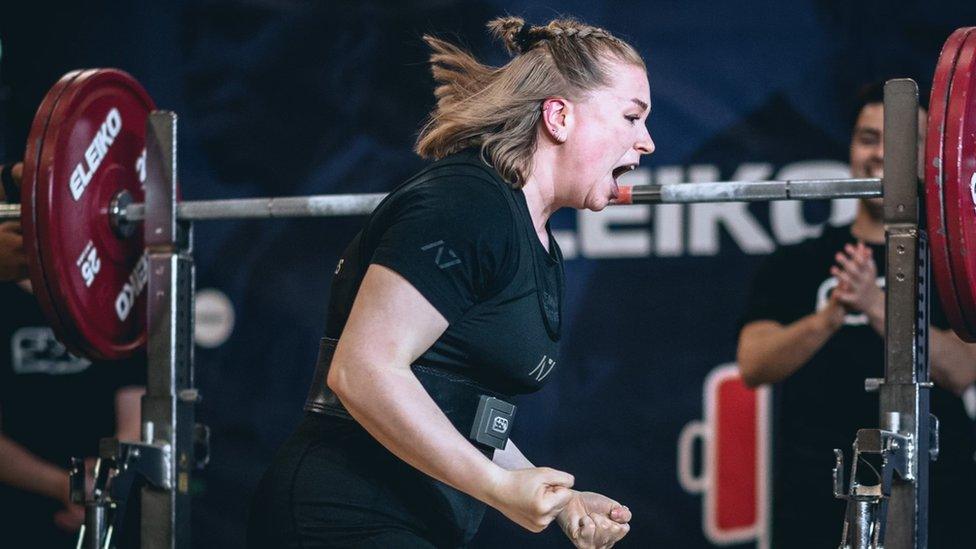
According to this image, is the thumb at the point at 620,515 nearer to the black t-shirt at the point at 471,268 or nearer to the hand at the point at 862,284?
the black t-shirt at the point at 471,268

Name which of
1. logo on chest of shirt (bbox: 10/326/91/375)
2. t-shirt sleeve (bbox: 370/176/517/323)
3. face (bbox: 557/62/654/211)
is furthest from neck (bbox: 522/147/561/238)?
logo on chest of shirt (bbox: 10/326/91/375)

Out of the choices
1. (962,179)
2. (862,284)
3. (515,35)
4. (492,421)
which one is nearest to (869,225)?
(862,284)

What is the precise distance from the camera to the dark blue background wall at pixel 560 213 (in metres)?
3.47

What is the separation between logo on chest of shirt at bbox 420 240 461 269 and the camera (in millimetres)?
1538

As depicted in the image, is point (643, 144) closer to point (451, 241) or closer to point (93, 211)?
Result: point (451, 241)

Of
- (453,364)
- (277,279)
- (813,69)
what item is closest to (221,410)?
(277,279)

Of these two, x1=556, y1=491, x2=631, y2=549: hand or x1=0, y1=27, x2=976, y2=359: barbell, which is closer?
x1=556, y1=491, x2=631, y2=549: hand

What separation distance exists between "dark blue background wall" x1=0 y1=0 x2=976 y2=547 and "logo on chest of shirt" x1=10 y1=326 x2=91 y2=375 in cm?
52

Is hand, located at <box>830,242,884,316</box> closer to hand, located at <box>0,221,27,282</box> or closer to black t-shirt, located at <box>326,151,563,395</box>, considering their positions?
black t-shirt, located at <box>326,151,563,395</box>

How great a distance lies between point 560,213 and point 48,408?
5.48 feet

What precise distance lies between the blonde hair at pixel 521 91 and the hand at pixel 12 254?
50.5 inches

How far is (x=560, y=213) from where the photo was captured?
3.70m

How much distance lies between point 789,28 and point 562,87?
6.27 ft

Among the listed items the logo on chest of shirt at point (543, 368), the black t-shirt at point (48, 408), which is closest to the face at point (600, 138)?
the logo on chest of shirt at point (543, 368)
